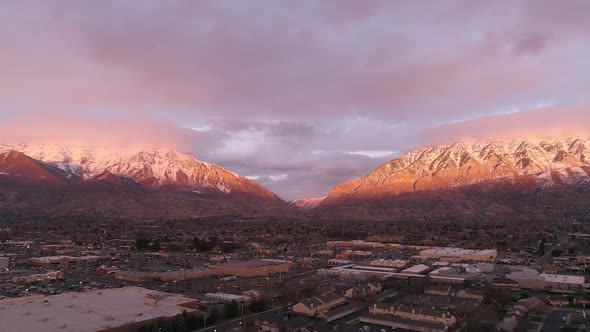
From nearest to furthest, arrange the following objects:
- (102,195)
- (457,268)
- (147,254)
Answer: (457,268) < (147,254) < (102,195)

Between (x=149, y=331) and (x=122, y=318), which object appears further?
(x=122, y=318)

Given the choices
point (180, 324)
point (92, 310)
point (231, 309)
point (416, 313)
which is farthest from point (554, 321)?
point (92, 310)

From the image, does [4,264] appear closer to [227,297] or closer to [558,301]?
[227,297]

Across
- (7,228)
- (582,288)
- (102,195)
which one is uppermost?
(102,195)

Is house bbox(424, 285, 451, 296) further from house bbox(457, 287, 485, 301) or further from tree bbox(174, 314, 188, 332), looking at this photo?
tree bbox(174, 314, 188, 332)

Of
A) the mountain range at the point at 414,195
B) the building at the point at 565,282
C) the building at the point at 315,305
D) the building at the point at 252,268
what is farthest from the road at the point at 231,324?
the mountain range at the point at 414,195

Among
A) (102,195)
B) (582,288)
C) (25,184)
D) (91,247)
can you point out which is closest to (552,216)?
(582,288)

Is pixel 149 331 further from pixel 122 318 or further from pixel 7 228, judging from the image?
pixel 7 228

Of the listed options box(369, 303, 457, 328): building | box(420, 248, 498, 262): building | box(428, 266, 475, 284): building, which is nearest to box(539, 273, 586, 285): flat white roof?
box(428, 266, 475, 284): building
